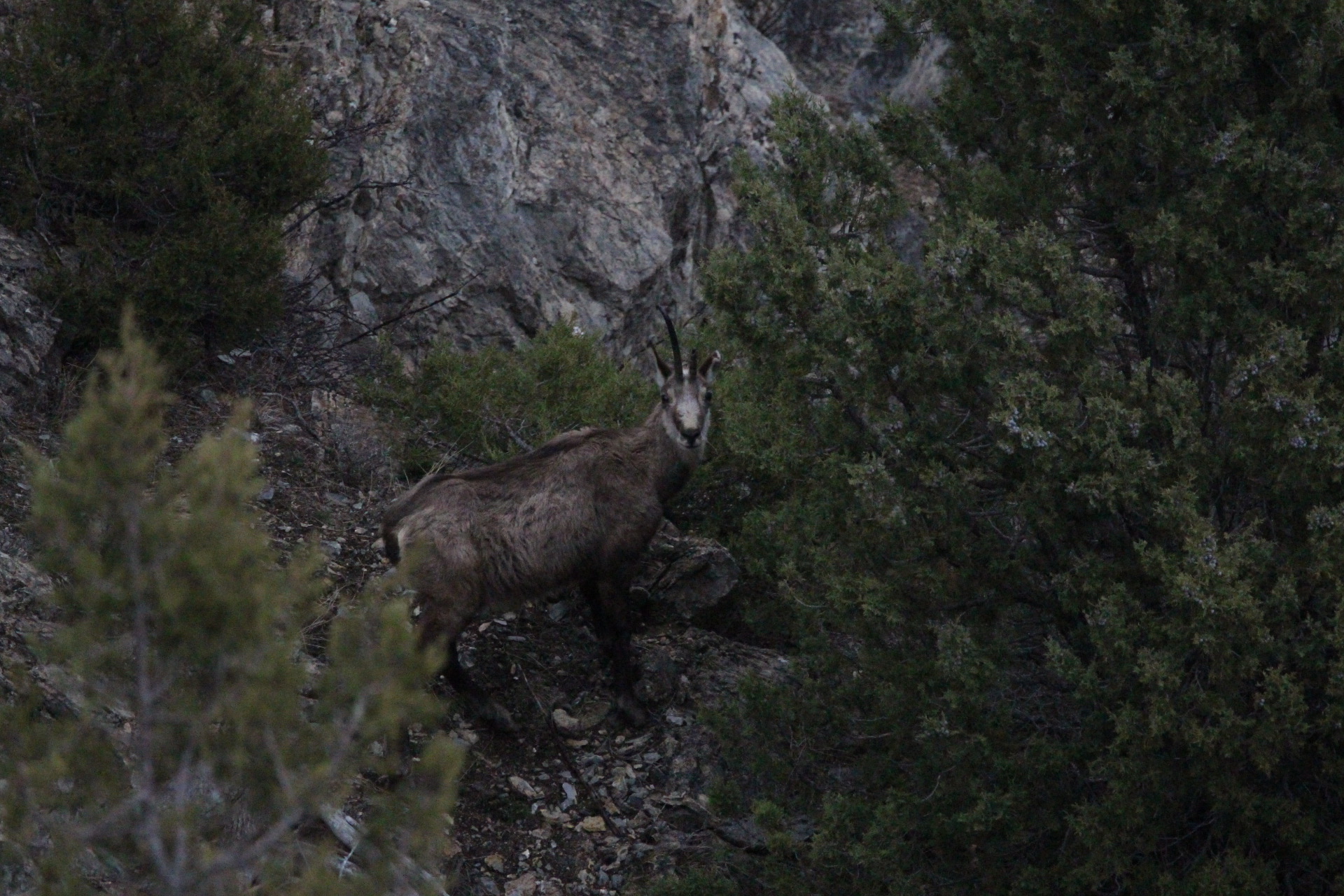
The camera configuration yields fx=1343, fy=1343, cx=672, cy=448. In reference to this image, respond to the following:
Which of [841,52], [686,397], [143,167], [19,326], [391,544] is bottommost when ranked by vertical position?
[19,326]

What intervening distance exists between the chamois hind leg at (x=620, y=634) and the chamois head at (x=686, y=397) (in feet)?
3.05

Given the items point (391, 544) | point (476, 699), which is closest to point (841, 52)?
point (391, 544)

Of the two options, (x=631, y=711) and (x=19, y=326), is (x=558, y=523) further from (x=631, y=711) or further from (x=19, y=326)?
(x=19, y=326)

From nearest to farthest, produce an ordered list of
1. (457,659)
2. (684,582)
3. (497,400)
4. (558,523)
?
(457,659) → (558,523) → (684,582) → (497,400)

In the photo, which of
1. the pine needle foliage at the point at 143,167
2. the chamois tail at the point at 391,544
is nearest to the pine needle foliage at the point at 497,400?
the pine needle foliage at the point at 143,167

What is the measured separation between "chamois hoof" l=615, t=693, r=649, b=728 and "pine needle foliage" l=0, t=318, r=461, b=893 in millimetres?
4720

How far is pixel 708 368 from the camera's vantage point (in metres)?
8.95

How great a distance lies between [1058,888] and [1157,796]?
70 cm

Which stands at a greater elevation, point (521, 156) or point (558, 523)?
point (521, 156)

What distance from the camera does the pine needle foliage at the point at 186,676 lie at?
3193mm

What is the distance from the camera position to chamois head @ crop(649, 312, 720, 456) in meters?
8.51

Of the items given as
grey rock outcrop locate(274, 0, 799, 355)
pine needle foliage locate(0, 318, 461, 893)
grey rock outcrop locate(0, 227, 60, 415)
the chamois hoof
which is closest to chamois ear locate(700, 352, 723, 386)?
the chamois hoof

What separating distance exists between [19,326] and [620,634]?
13.7 ft

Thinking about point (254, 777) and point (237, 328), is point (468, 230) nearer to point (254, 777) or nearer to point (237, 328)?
point (237, 328)
